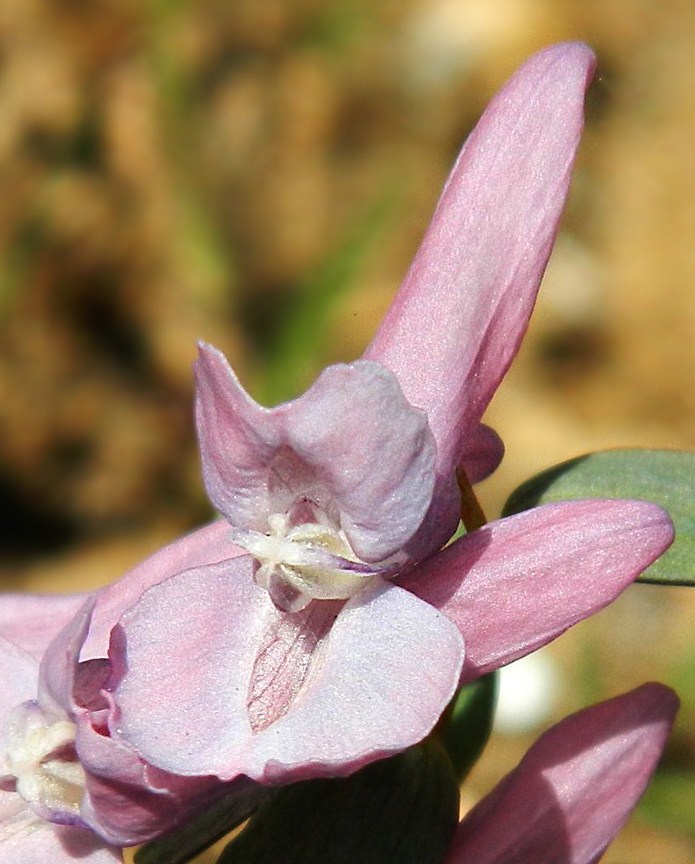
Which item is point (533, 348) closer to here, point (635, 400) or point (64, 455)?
point (635, 400)

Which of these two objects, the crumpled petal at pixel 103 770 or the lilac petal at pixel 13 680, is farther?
the lilac petal at pixel 13 680

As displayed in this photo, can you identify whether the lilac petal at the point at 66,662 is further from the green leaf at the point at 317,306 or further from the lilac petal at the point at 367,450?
the green leaf at the point at 317,306

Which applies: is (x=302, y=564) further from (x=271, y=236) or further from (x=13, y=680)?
(x=271, y=236)

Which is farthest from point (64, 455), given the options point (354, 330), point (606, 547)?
point (606, 547)

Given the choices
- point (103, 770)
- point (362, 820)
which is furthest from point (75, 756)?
point (362, 820)

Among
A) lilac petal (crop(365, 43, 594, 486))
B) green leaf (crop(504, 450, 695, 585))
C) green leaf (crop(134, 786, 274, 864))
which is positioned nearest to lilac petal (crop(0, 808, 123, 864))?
green leaf (crop(134, 786, 274, 864))

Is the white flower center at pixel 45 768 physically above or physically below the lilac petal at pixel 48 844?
above

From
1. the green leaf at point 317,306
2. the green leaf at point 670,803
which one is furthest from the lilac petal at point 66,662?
the green leaf at point 317,306

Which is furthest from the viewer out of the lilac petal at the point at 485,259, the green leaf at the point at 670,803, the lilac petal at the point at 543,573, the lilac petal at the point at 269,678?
the green leaf at the point at 670,803
